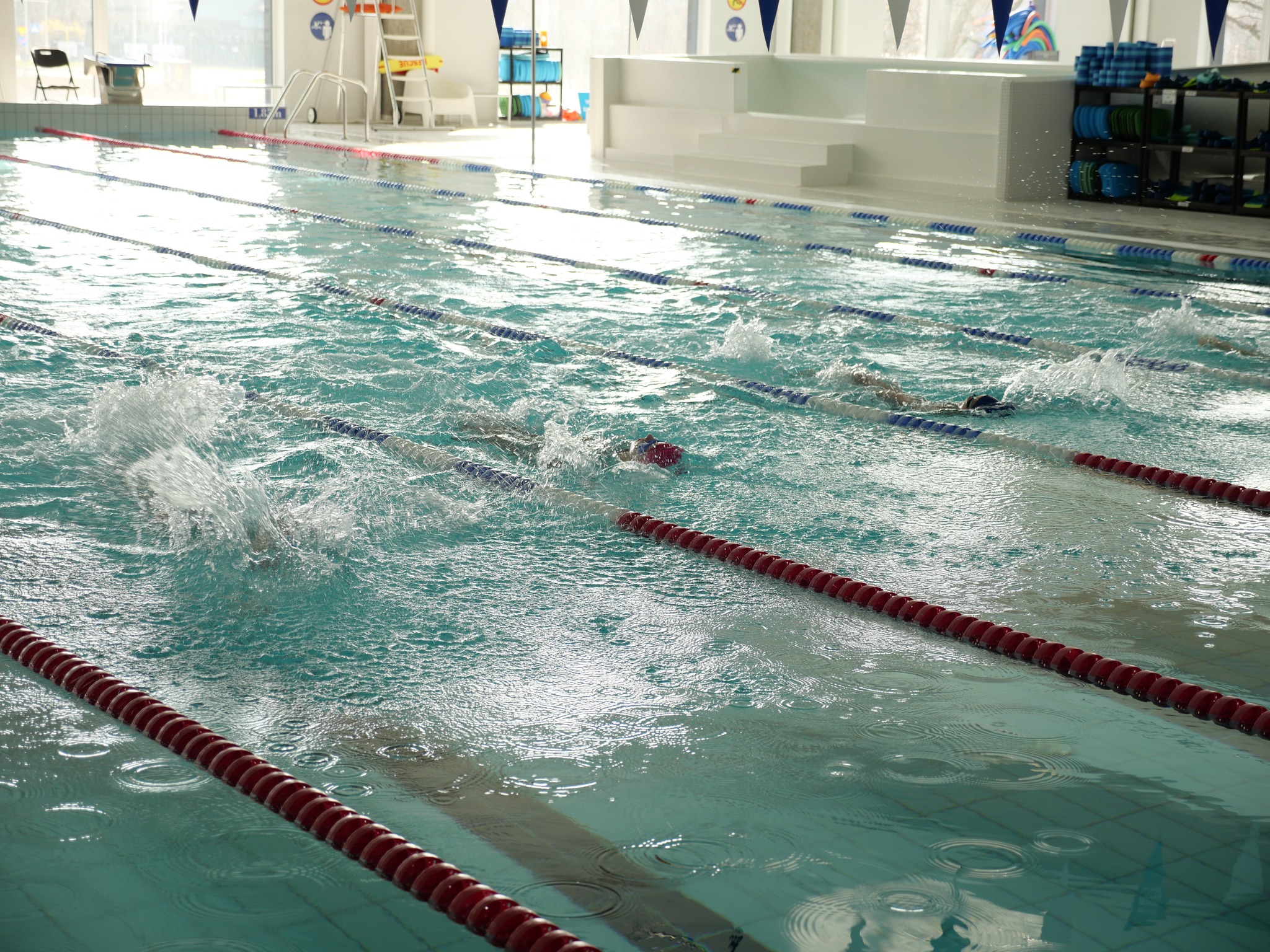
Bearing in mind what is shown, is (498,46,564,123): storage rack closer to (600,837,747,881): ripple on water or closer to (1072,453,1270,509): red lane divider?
(1072,453,1270,509): red lane divider

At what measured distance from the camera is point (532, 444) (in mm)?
4609

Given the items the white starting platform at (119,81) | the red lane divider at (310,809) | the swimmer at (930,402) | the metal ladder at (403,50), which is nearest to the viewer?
the red lane divider at (310,809)

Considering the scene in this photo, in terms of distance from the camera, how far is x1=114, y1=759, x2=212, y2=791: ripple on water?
2.40 m

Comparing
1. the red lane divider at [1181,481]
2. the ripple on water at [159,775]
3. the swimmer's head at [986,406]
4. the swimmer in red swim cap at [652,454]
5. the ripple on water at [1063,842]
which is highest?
the swimmer's head at [986,406]

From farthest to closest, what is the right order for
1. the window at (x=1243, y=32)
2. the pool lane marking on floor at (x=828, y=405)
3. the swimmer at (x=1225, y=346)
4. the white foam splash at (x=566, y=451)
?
the window at (x=1243, y=32) < the swimmer at (x=1225, y=346) < the white foam splash at (x=566, y=451) < the pool lane marking on floor at (x=828, y=405)

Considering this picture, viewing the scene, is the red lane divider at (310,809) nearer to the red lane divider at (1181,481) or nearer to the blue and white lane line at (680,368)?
the red lane divider at (1181,481)

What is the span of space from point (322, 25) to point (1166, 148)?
12.0 m

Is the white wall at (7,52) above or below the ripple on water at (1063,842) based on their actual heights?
above

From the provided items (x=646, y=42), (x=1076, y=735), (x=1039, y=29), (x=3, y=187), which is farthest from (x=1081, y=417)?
(x=646, y=42)

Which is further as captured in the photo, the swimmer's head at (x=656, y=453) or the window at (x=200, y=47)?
the window at (x=200, y=47)

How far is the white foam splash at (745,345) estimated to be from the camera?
611 cm

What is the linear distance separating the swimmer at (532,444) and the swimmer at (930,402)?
1091 millimetres

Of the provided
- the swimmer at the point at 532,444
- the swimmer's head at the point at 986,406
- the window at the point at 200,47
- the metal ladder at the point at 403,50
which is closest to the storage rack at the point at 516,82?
the metal ladder at the point at 403,50

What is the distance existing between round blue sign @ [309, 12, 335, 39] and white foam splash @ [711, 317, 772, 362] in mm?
13924
